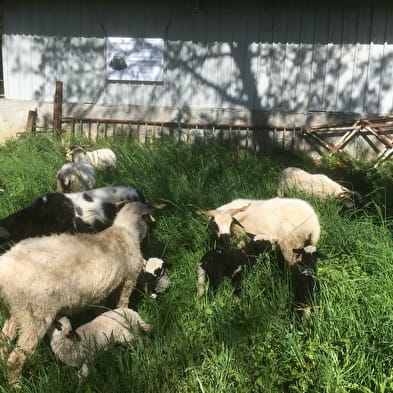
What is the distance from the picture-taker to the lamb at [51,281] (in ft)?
11.1

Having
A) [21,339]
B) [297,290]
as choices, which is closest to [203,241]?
[297,290]

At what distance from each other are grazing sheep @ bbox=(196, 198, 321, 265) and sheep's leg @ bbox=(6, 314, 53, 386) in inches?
86.2

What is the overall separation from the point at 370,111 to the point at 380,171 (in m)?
2.39

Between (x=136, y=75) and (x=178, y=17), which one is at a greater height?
(x=178, y=17)

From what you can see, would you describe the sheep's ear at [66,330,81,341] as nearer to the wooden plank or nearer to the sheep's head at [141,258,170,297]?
the sheep's head at [141,258,170,297]

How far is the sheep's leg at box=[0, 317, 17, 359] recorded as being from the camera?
336cm

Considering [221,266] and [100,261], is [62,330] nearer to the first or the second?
[100,261]

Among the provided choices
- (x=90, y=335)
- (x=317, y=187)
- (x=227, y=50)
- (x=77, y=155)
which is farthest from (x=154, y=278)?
(x=227, y=50)

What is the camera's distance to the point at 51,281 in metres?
3.47

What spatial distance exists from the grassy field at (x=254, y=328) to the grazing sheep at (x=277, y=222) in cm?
30

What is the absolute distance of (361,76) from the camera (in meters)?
10.8

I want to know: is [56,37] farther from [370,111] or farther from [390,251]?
[390,251]

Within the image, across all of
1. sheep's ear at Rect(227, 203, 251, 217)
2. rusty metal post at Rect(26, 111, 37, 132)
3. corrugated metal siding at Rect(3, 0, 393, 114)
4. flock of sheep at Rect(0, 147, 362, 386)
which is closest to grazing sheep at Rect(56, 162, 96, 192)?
flock of sheep at Rect(0, 147, 362, 386)

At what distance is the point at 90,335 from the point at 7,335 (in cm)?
63
